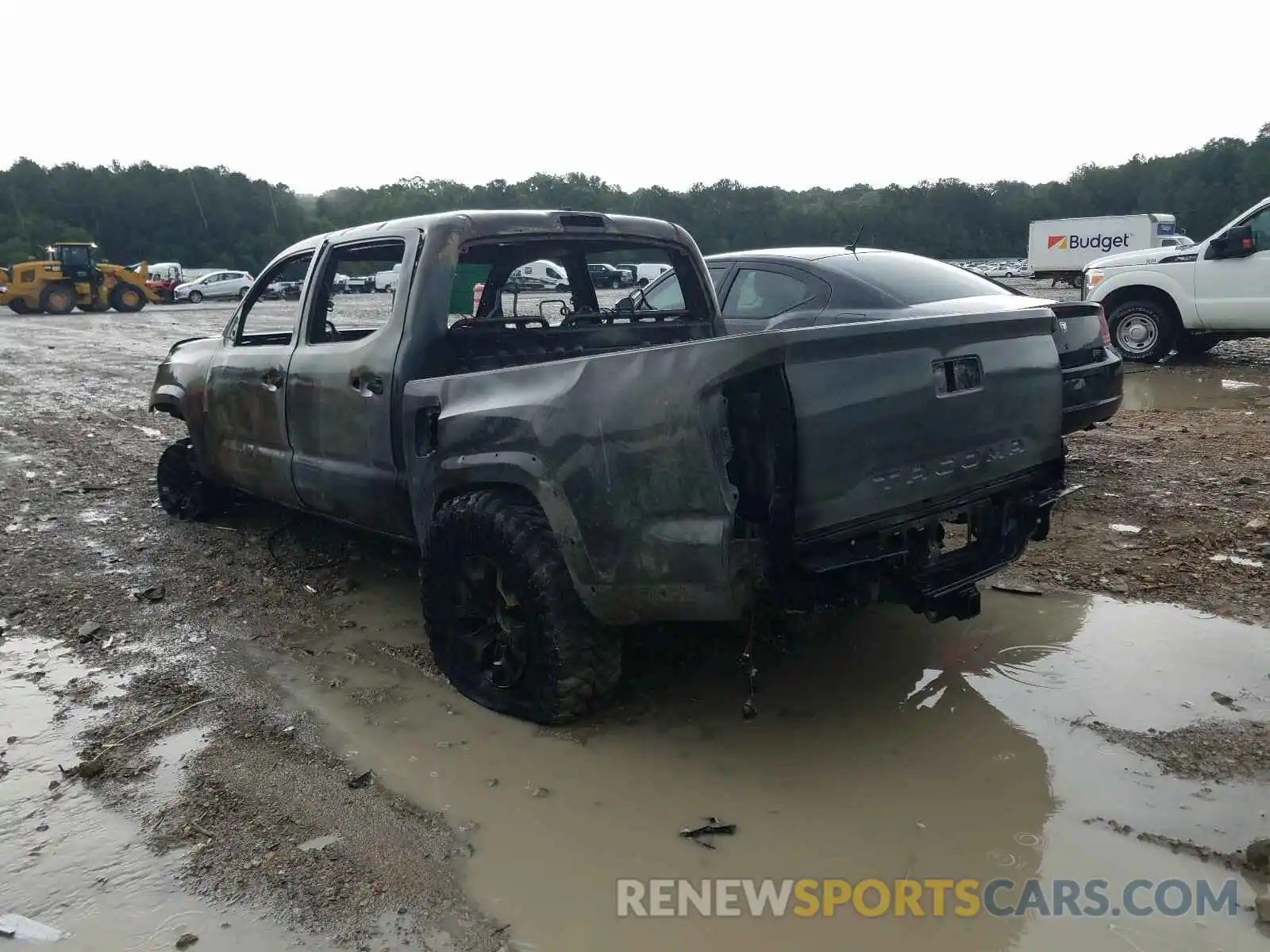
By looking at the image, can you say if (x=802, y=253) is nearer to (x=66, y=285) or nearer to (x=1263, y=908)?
(x=1263, y=908)

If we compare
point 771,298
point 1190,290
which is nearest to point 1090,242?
point 1190,290

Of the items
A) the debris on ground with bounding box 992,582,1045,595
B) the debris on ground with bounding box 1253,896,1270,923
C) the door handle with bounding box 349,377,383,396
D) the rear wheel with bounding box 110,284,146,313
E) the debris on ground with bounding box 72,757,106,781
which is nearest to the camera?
the debris on ground with bounding box 1253,896,1270,923

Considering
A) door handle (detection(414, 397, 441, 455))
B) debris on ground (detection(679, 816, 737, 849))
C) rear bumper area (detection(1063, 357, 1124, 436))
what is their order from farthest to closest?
rear bumper area (detection(1063, 357, 1124, 436)) < door handle (detection(414, 397, 441, 455)) < debris on ground (detection(679, 816, 737, 849))

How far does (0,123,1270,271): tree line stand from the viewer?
64500 mm

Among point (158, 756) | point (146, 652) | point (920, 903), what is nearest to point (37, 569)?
point (146, 652)

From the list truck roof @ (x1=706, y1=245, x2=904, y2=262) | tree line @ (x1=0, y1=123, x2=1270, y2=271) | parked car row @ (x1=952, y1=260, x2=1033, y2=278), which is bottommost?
truck roof @ (x1=706, y1=245, x2=904, y2=262)

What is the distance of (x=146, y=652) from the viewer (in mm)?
4254

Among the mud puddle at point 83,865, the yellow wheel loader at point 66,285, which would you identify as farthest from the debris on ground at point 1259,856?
the yellow wheel loader at point 66,285

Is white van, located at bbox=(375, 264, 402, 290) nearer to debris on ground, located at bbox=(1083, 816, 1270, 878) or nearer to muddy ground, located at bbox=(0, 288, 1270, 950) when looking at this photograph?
muddy ground, located at bbox=(0, 288, 1270, 950)

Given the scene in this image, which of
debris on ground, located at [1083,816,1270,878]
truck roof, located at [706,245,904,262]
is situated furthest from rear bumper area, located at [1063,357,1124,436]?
debris on ground, located at [1083,816,1270,878]

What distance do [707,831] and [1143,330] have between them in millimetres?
10715

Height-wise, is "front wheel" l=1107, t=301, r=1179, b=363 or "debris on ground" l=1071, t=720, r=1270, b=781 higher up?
"front wheel" l=1107, t=301, r=1179, b=363

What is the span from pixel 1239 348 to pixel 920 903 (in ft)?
45.3

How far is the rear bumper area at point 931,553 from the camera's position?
115 inches
